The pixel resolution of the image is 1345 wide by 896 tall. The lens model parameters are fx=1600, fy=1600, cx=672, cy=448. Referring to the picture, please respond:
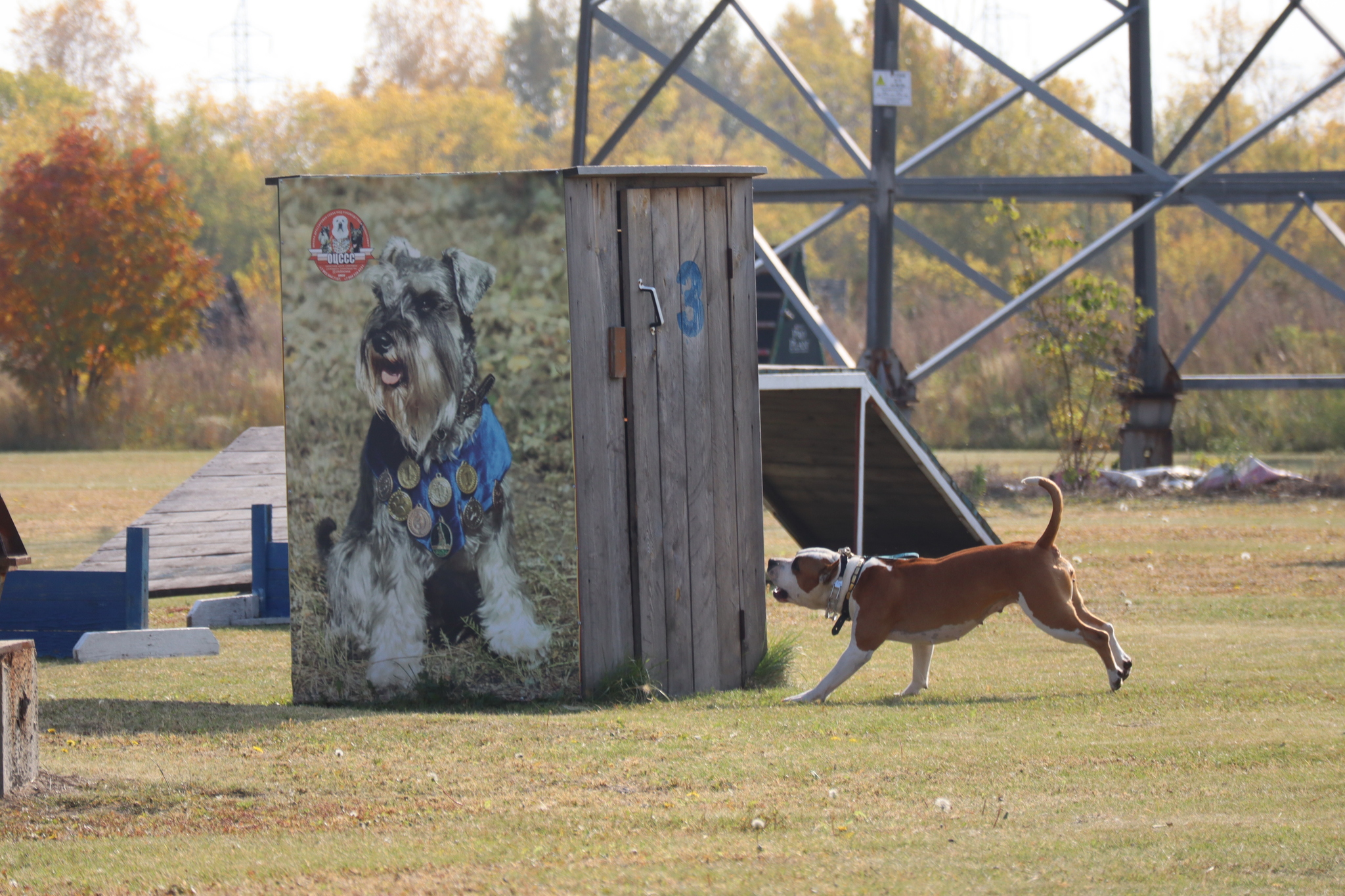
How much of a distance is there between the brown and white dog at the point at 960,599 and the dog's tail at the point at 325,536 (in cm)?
248

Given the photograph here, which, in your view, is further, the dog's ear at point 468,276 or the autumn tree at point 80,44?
the autumn tree at point 80,44

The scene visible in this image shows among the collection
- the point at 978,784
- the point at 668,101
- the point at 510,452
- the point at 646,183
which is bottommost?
the point at 978,784

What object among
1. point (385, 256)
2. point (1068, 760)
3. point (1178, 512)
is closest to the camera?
point (1068, 760)

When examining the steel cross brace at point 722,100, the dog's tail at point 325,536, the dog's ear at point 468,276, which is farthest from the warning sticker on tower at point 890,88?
the dog's tail at point 325,536

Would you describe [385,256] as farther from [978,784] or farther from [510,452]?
[978,784]

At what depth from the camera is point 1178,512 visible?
19250 millimetres

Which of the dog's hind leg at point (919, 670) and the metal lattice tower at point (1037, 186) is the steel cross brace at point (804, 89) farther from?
the dog's hind leg at point (919, 670)

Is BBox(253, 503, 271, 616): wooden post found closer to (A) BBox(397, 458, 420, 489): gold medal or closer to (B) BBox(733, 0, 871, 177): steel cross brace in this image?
(A) BBox(397, 458, 420, 489): gold medal

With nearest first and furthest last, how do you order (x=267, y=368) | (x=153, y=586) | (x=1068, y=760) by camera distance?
(x=1068, y=760)
(x=153, y=586)
(x=267, y=368)

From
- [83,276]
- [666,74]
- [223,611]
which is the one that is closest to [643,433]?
[223,611]

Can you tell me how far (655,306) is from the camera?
8430 millimetres

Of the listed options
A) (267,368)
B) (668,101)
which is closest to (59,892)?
(267,368)

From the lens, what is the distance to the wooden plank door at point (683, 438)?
27.7ft

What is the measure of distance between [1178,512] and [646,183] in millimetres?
12617
